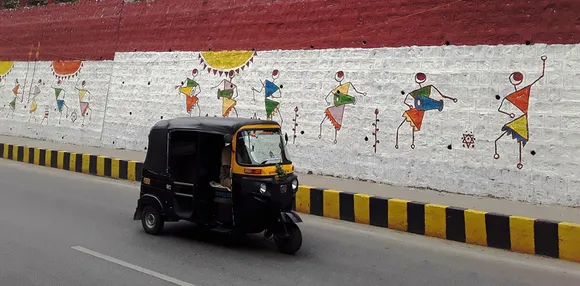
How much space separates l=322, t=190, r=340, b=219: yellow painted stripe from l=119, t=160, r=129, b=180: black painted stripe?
5.48m

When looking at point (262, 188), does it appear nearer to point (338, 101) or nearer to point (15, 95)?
point (338, 101)

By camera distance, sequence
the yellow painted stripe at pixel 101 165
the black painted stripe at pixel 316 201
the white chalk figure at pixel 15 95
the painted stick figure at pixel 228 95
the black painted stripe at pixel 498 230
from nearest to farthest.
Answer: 1. the black painted stripe at pixel 498 230
2. the black painted stripe at pixel 316 201
3. the yellow painted stripe at pixel 101 165
4. the painted stick figure at pixel 228 95
5. the white chalk figure at pixel 15 95

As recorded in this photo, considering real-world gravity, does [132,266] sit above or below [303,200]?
below

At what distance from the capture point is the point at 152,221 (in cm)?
636

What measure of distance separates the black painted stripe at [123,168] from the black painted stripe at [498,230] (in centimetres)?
815

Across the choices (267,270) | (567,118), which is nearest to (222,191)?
(267,270)

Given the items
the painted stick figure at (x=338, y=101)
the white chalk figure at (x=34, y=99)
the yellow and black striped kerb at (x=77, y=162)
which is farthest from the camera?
the white chalk figure at (x=34, y=99)

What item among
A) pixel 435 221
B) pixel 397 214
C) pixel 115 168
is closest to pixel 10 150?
pixel 115 168

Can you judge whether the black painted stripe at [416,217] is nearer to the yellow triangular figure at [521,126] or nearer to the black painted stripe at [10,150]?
the yellow triangular figure at [521,126]

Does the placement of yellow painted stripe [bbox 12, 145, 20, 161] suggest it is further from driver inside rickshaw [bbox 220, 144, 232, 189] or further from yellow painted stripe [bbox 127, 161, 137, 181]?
driver inside rickshaw [bbox 220, 144, 232, 189]

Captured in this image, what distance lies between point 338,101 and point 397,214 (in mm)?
3605

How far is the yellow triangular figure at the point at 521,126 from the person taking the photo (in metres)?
7.93

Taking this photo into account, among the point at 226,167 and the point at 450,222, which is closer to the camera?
the point at 226,167

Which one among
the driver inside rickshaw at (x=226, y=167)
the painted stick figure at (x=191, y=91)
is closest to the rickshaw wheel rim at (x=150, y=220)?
the driver inside rickshaw at (x=226, y=167)
